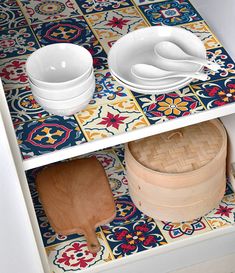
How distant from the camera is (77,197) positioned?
1699 mm

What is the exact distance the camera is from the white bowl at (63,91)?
4.34ft

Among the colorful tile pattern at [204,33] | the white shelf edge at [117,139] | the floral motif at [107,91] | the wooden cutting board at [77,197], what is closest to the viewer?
the white shelf edge at [117,139]

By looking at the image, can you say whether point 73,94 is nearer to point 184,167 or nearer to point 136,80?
point 136,80

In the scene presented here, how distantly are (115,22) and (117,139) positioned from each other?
1.26 ft

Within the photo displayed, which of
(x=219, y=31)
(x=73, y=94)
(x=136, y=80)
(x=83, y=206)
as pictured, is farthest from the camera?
(x=83, y=206)

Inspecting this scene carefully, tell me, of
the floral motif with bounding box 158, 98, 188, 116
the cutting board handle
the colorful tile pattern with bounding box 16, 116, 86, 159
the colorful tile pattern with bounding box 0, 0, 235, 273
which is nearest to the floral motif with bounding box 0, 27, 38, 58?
the colorful tile pattern with bounding box 0, 0, 235, 273

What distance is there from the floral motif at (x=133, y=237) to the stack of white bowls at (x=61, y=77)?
0.40 metres

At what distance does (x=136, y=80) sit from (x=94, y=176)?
15.0 inches

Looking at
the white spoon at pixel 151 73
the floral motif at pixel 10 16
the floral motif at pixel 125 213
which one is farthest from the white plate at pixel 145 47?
the floral motif at pixel 125 213

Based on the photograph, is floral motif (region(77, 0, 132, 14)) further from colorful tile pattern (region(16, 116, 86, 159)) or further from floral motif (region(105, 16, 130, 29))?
colorful tile pattern (region(16, 116, 86, 159))

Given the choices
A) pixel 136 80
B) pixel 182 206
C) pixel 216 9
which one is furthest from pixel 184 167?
pixel 216 9

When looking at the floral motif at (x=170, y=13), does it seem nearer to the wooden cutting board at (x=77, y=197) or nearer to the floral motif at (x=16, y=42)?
the floral motif at (x=16, y=42)

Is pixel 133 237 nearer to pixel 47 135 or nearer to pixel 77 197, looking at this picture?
pixel 77 197

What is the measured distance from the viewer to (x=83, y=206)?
1.68 metres
